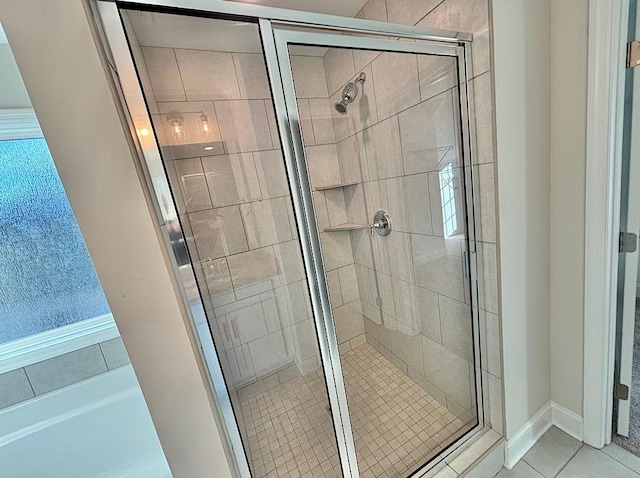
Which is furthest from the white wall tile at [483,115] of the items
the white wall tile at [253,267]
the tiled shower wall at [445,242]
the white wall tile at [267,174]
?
the white wall tile at [253,267]

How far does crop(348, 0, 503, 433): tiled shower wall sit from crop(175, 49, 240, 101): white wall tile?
45 cm

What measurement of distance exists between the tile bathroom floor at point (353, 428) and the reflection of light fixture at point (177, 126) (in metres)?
1.16

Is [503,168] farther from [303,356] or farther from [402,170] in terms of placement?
[303,356]

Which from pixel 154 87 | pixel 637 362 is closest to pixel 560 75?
pixel 154 87

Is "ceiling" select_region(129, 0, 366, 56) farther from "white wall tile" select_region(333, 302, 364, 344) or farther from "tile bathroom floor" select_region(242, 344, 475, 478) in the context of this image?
"white wall tile" select_region(333, 302, 364, 344)

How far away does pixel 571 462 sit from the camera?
1.22m

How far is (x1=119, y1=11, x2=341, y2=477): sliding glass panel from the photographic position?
3.14 feet

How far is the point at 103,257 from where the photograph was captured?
586 millimetres

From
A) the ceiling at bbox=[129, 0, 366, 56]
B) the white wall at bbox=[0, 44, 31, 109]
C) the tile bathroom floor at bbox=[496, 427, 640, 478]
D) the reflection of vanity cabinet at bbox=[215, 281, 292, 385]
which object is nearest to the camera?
the ceiling at bbox=[129, 0, 366, 56]

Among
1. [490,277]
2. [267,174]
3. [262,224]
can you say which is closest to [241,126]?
[267,174]

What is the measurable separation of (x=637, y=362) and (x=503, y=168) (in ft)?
5.61

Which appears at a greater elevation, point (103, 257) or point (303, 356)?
point (103, 257)

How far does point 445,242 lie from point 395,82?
88 centimetres

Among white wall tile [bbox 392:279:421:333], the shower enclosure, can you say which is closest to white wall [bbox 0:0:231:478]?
the shower enclosure
